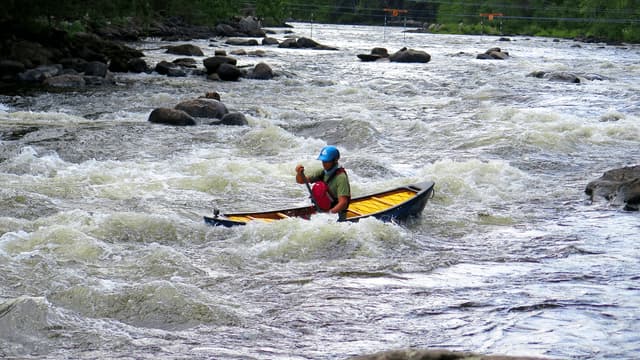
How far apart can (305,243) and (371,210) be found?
1.25 meters

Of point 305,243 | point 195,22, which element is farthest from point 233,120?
point 195,22

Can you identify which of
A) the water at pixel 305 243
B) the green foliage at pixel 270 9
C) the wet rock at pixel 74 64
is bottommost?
the water at pixel 305 243

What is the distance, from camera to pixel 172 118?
17.3 m

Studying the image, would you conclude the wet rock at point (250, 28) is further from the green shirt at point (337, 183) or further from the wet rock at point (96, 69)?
the green shirt at point (337, 183)

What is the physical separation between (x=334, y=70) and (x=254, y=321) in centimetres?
2425

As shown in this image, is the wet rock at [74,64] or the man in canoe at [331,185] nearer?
the man in canoe at [331,185]

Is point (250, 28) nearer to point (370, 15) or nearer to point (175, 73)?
point (175, 73)

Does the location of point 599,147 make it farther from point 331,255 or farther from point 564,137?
point 331,255

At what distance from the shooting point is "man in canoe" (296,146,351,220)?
9.13m

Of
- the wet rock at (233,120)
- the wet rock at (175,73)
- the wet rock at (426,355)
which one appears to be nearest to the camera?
the wet rock at (426,355)

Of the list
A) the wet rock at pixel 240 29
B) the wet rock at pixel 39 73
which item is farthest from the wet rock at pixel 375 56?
the wet rock at pixel 240 29

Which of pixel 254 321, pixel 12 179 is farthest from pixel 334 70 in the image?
pixel 254 321

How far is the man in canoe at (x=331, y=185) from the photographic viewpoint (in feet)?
30.0

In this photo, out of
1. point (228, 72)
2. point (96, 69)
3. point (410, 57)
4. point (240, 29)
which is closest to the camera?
point (96, 69)
